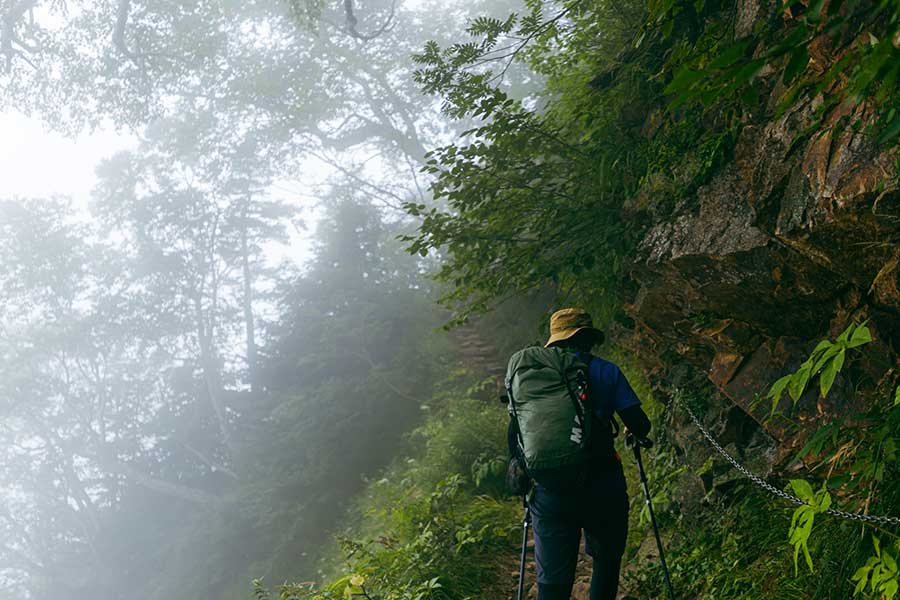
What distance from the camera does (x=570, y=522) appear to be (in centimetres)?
353

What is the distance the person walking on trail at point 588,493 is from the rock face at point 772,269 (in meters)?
1.31

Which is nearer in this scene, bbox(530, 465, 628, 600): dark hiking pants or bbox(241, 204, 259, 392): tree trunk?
bbox(530, 465, 628, 600): dark hiking pants

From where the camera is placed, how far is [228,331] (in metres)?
30.7

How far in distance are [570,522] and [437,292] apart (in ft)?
51.6

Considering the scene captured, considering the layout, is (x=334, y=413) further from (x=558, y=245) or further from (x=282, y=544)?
(x=558, y=245)

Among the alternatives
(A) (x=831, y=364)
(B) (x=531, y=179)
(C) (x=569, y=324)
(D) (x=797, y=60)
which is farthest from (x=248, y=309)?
(D) (x=797, y=60)

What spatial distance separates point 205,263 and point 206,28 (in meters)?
10.6

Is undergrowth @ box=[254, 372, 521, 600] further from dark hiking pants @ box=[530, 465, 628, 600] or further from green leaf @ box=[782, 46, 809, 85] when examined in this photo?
green leaf @ box=[782, 46, 809, 85]

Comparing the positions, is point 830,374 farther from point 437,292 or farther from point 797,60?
point 437,292

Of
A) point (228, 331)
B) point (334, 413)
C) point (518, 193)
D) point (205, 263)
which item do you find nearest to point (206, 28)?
point (205, 263)

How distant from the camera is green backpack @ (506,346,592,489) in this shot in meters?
3.36

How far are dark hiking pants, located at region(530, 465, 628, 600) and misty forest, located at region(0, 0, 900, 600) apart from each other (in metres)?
0.46

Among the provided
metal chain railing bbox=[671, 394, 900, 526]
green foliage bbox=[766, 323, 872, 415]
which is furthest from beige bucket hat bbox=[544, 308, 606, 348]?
green foliage bbox=[766, 323, 872, 415]

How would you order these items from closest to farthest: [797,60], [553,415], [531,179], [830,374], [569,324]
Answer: [797,60], [830,374], [553,415], [569,324], [531,179]
